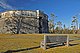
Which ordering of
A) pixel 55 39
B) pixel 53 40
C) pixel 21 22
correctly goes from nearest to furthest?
1. pixel 53 40
2. pixel 55 39
3. pixel 21 22

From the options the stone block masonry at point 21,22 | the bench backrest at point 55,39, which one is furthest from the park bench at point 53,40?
the stone block masonry at point 21,22

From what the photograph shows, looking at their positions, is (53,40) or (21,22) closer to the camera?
(53,40)

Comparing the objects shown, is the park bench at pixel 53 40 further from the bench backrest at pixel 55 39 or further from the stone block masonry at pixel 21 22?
the stone block masonry at pixel 21 22

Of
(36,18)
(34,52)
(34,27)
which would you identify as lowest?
(34,52)

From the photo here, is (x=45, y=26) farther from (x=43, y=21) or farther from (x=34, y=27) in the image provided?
(x=34, y=27)

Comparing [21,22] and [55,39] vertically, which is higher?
[21,22]

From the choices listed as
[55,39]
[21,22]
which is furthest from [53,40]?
[21,22]

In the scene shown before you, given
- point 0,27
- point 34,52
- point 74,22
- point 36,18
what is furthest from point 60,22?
point 34,52

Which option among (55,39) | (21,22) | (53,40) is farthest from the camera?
(21,22)

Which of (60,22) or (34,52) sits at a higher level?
(60,22)

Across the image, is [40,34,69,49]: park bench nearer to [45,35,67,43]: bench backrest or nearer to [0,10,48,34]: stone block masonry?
[45,35,67,43]: bench backrest

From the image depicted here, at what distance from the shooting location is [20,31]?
49281 mm

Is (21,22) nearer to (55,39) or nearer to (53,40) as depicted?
(55,39)

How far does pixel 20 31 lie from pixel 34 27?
4.97m
